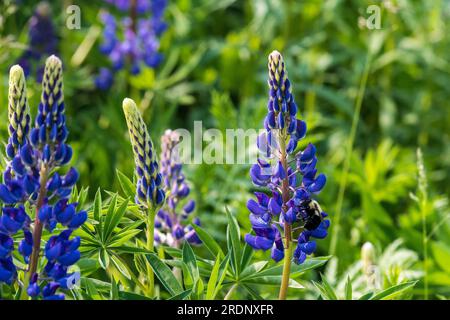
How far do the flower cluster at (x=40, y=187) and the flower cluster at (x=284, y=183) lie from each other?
1.67 ft

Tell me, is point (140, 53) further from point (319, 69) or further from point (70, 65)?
point (319, 69)

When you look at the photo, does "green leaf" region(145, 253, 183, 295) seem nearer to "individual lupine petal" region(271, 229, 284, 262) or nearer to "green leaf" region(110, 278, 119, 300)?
"green leaf" region(110, 278, 119, 300)

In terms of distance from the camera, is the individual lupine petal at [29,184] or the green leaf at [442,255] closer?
the individual lupine petal at [29,184]

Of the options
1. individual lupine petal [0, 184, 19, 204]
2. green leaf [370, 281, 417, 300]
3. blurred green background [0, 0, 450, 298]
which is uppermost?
blurred green background [0, 0, 450, 298]

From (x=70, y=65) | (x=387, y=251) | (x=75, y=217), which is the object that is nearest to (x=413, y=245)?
(x=387, y=251)

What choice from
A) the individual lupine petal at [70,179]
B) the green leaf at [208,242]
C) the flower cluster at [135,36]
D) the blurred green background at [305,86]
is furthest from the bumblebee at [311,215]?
the flower cluster at [135,36]

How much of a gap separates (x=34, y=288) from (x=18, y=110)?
461mm

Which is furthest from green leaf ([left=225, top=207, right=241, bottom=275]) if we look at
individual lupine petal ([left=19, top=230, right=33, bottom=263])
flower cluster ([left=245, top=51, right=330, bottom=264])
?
individual lupine petal ([left=19, top=230, right=33, bottom=263])

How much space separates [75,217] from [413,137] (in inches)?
126

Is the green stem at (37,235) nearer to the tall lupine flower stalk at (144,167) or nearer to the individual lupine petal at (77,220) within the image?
the individual lupine petal at (77,220)

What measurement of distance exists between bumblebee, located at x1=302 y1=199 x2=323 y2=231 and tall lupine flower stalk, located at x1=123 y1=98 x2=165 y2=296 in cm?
42

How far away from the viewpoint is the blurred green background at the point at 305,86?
3.93 metres

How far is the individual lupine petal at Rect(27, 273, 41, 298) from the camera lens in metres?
1.96

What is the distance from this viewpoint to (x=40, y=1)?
4363 mm
